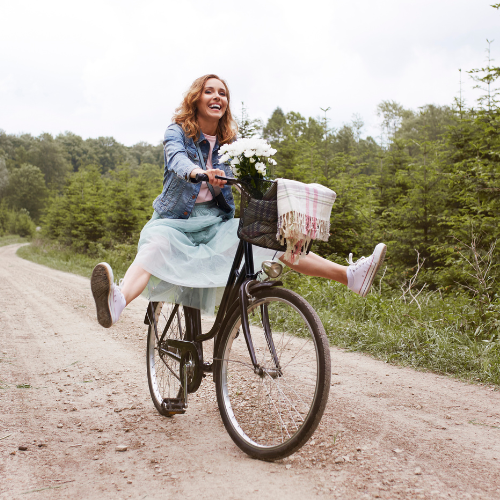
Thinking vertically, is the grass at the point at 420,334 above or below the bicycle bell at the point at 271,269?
below

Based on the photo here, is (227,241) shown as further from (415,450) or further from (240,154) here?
(415,450)

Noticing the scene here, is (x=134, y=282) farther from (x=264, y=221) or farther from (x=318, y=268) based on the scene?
(x=318, y=268)

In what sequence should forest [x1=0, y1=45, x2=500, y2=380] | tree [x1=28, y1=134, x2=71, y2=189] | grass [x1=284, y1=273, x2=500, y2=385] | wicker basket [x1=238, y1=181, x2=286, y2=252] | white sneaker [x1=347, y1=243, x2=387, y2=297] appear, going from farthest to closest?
1. tree [x1=28, y1=134, x2=71, y2=189]
2. forest [x1=0, y1=45, x2=500, y2=380]
3. grass [x1=284, y1=273, x2=500, y2=385]
4. white sneaker [x1=347, y1=243, x2=387, y2=297]
5. wicker basket [x1=238, y1=181, x2=286, y2=252]

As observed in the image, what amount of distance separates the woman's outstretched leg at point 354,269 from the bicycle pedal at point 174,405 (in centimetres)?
113

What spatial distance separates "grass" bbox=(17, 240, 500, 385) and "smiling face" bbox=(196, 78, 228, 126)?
2.78m

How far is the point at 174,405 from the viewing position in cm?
295

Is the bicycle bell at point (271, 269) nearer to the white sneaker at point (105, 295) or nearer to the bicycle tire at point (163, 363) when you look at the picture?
the white sneaker at point (105, 295)

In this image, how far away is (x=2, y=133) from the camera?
3305 inches

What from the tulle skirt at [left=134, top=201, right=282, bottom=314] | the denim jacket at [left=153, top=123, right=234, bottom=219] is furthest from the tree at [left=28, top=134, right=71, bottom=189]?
the tulle skirt at [left=134, top=201, right=282, bottom=314]

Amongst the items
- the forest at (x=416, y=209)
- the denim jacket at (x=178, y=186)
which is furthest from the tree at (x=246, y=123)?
the denim jacket at (x=178, y=186)

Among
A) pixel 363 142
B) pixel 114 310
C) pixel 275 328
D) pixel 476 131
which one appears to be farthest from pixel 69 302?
pixel 363 142

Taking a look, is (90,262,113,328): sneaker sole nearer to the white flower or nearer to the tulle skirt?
the tulle skirt

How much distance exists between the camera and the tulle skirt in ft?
8.77

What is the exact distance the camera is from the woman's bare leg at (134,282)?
102 inches
